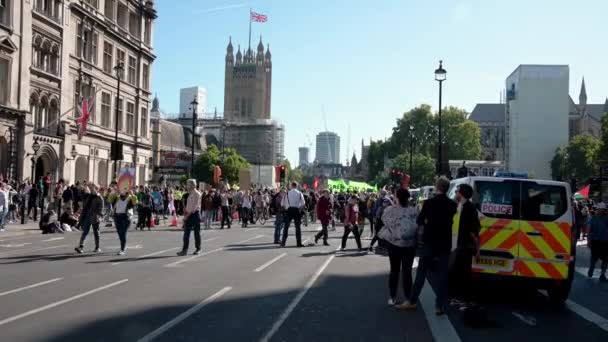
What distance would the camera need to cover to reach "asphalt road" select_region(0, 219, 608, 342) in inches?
310

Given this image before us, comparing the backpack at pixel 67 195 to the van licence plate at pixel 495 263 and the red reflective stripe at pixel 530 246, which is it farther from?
the red reflective stripe at pixel 530 246

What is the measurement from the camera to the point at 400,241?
9.95 meters

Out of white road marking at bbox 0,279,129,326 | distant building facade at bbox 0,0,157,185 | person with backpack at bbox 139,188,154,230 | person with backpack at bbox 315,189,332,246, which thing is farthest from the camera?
distant building facade at bbox 0,0,157,185

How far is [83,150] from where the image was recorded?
46.2 m

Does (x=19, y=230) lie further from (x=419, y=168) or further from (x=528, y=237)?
(x=419, y=168)

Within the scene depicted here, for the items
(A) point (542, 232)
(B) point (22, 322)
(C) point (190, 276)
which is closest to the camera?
(B) point (22, 322)

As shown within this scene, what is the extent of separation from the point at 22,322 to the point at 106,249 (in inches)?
401

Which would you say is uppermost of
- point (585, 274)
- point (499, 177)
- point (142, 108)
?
point (142, 108)

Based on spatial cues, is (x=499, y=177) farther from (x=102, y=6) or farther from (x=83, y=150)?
(x=102, y=6)

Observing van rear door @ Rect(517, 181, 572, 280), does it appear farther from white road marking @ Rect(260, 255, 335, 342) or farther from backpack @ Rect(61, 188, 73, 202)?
backpack @ Rect(61, 188, 73, 202)

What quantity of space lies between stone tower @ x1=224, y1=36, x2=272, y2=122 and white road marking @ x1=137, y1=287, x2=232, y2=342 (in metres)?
150

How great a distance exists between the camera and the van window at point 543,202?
1075 centimetres

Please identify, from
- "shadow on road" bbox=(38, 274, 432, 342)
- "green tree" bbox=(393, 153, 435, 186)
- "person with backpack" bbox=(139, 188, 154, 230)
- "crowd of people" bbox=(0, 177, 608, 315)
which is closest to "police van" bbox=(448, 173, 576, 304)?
"crowd of people" bbox=(0, 177, 608, 315)

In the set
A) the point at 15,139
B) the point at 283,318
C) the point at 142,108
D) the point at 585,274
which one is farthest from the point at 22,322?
the point at 142,108
